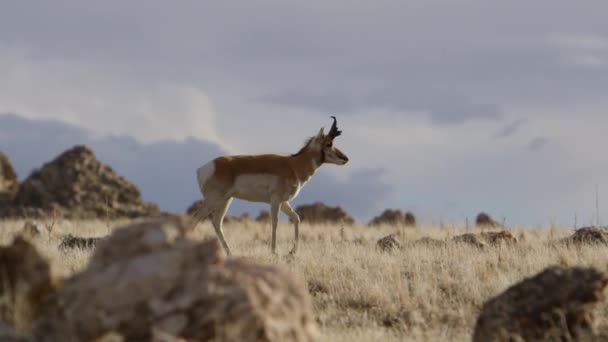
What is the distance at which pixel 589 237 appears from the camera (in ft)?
53.0

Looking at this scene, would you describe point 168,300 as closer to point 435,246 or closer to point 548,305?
point 548,305

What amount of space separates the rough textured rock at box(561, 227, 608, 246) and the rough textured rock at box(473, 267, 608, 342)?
7373mm

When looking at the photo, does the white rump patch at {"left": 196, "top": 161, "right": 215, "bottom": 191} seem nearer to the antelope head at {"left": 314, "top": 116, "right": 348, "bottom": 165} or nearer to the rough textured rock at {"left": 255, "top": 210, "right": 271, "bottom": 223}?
the antelope head at {"left": 314, "top": 116, "right": 348, "bottom": 165}

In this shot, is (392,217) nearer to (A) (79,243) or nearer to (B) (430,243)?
(B) (430,243)

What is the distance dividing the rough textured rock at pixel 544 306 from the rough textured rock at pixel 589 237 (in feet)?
24.2

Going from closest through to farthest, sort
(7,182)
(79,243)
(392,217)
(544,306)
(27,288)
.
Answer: (27,288), (544,306), (79,243), (392,217), (7,182)

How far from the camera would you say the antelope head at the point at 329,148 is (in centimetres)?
1745

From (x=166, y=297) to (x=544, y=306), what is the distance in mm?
3553

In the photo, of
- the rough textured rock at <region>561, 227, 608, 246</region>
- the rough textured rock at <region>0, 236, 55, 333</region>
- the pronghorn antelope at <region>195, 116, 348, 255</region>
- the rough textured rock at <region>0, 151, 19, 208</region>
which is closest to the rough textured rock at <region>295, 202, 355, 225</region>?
the rough textured rock at <region>0, 151, 19, 208</region>

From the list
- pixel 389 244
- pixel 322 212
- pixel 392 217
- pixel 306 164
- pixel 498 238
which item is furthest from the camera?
pixel 322 212

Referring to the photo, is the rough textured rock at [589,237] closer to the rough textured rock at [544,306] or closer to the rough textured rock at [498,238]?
the rough textured rock at [498,238]

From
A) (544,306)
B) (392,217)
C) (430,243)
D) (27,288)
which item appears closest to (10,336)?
(27,288)

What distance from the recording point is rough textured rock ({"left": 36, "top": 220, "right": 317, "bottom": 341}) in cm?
612

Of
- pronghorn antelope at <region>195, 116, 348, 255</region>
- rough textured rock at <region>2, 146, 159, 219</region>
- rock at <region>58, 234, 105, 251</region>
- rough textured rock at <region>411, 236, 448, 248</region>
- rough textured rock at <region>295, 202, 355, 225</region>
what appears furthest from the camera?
rough textured rock at <region>295, 202, 355, 225</region>
